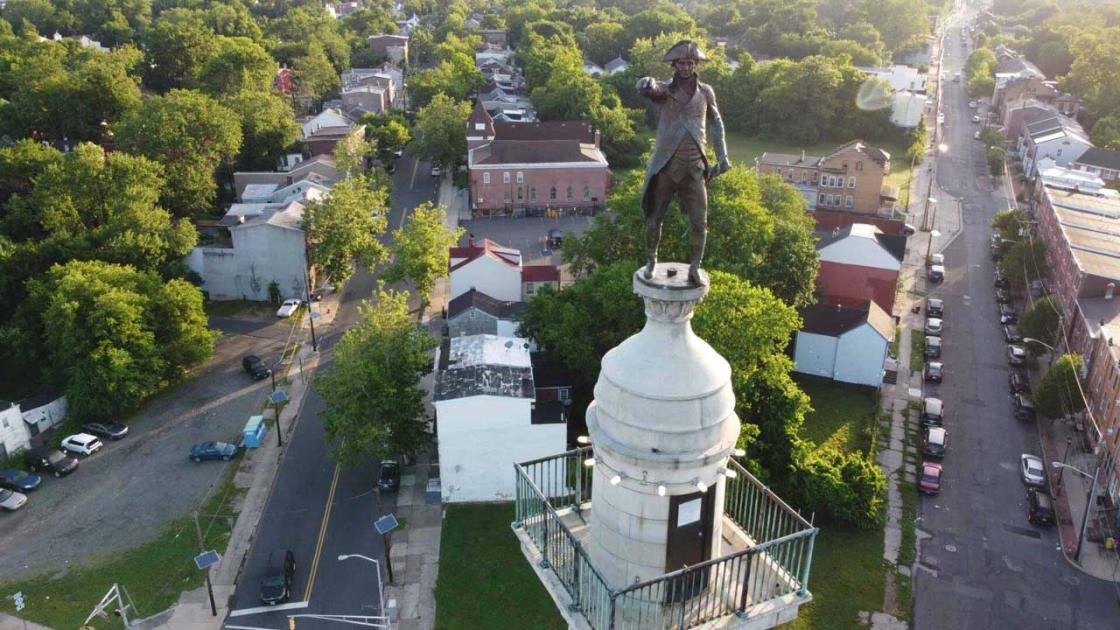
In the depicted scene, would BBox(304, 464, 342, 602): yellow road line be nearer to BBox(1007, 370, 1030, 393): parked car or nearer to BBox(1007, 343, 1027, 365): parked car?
BBox(1007, 370, 1030, 393): parked car

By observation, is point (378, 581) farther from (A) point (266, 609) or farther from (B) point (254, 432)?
(B) point (254, 432)

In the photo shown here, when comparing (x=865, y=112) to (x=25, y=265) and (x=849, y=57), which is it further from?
(x=25, y=265)

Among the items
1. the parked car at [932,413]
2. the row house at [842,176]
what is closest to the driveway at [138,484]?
the parked car at [932,413]

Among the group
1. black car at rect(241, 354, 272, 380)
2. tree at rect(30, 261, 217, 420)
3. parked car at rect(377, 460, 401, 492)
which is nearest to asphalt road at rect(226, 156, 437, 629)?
parked car at rect(377, 460, 401, 492)

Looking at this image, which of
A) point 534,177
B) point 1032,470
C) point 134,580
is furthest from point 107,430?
point 1032,470

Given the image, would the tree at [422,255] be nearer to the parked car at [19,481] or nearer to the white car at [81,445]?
the white car at [81,445]

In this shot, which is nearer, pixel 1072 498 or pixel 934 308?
pixel 1072 498
